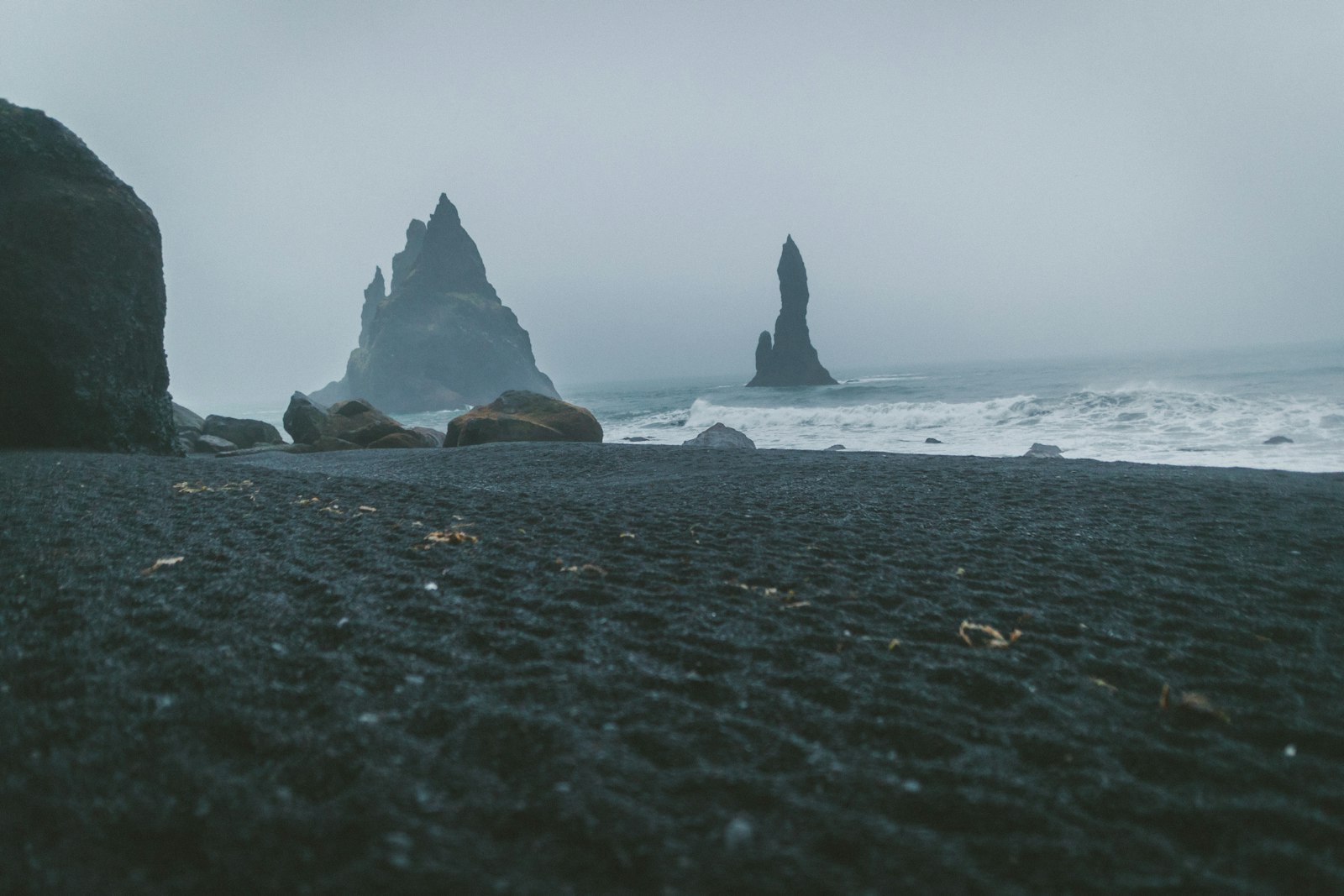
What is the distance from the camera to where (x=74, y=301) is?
7.65 m

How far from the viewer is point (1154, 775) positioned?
1662 millimetres

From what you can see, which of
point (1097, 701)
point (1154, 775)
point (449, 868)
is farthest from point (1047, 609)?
point (449, 868)

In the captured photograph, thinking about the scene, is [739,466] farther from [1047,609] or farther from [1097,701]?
[1097,701]

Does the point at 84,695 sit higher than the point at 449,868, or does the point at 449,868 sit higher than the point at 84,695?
the point at 84,695

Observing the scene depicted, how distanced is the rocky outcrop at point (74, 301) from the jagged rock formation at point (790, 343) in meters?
67.8

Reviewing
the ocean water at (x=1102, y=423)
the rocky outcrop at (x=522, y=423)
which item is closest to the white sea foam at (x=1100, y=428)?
the ocean water at (x=1102, y=423)

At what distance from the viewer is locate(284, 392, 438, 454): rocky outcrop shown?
48.2 ft

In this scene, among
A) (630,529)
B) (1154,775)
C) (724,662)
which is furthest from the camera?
(630,529)

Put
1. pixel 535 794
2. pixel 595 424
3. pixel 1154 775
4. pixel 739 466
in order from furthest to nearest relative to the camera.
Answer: pixel 595 424
pixel 739 466
pixel 1154 775
pixel 535 794

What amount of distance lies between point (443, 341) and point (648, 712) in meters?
93.0

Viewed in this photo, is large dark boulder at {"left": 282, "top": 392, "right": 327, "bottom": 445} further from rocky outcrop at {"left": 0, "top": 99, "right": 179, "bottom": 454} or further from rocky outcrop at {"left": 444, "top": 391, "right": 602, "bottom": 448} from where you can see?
rocky outcrop at {"left": 0, "top": 99, "right": 179, "bottom": 454}

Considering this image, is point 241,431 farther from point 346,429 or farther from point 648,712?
point 648,712

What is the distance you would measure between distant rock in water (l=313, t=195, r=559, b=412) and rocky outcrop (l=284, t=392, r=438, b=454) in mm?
66640

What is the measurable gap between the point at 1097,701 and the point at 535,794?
1.92 meters
